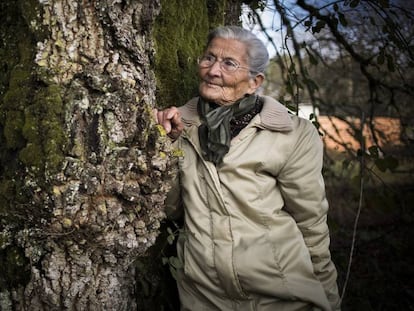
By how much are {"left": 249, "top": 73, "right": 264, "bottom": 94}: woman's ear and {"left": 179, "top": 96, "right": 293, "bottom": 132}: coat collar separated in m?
0.10

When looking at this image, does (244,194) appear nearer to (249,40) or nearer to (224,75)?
(224,75)

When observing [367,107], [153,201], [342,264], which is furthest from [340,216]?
[153,201]

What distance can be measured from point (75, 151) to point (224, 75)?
0.90 metres

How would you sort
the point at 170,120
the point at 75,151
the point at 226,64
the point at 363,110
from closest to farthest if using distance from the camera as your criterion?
1. the point at 75,151
2. the point at 170,120
3. the point at 226,64
4. the point at 363,110

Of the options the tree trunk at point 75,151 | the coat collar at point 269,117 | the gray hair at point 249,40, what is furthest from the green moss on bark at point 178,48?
the tree trunk at point 75,151

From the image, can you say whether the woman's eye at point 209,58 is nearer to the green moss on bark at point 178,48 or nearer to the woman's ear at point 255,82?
the woman's ear at point 255,82

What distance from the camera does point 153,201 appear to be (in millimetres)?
1937

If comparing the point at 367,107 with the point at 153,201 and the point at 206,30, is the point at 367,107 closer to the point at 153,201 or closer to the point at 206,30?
the point at 206,30

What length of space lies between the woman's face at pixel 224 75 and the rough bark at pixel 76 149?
0.46m

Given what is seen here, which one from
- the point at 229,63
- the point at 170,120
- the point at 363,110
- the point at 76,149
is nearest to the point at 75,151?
the point at 76,149

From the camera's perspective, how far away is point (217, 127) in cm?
225

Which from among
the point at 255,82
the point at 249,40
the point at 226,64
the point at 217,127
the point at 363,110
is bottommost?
the point at 363,110

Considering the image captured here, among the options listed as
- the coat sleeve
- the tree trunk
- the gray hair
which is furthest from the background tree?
the tree trunk

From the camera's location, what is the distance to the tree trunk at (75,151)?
5.74 feet
